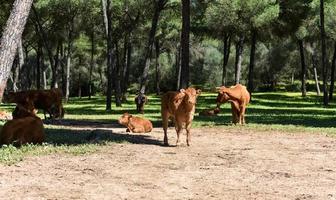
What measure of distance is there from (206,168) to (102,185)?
2.83m

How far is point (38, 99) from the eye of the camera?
22.3m

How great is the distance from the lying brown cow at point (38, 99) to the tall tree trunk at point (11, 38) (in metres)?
8.72

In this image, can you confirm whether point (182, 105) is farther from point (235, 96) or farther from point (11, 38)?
point (235, 96)

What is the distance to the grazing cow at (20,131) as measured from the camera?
45.6ft

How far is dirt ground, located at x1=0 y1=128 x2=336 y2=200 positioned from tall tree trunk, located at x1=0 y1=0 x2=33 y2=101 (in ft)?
7.09

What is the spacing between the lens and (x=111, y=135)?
17.2m

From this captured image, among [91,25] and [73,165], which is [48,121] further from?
[91,25]

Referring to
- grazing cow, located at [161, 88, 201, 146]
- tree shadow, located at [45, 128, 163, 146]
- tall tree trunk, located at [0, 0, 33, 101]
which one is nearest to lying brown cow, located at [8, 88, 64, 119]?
tree shadow, located at [45, 128, 163, 146]

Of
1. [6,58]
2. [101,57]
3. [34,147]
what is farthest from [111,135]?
[101,57]

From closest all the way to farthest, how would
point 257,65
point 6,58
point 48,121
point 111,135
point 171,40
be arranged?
1. point 6,58
2. point 111,135
3. point 48,121
4. point 171,40
5. point 257,65

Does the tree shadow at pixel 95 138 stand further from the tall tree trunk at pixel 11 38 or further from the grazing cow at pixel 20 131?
the tall tree trunk at pixel 11 38

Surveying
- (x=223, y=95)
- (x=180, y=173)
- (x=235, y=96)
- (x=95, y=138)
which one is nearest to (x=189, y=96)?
(x=95, y=138)

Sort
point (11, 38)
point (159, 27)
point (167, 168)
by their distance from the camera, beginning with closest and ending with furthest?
1. point (167, 168)
2. point (11, 38)
3. point (159, 27)

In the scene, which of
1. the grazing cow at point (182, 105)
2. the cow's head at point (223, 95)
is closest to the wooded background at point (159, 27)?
the cow's head at point (223, 95)
